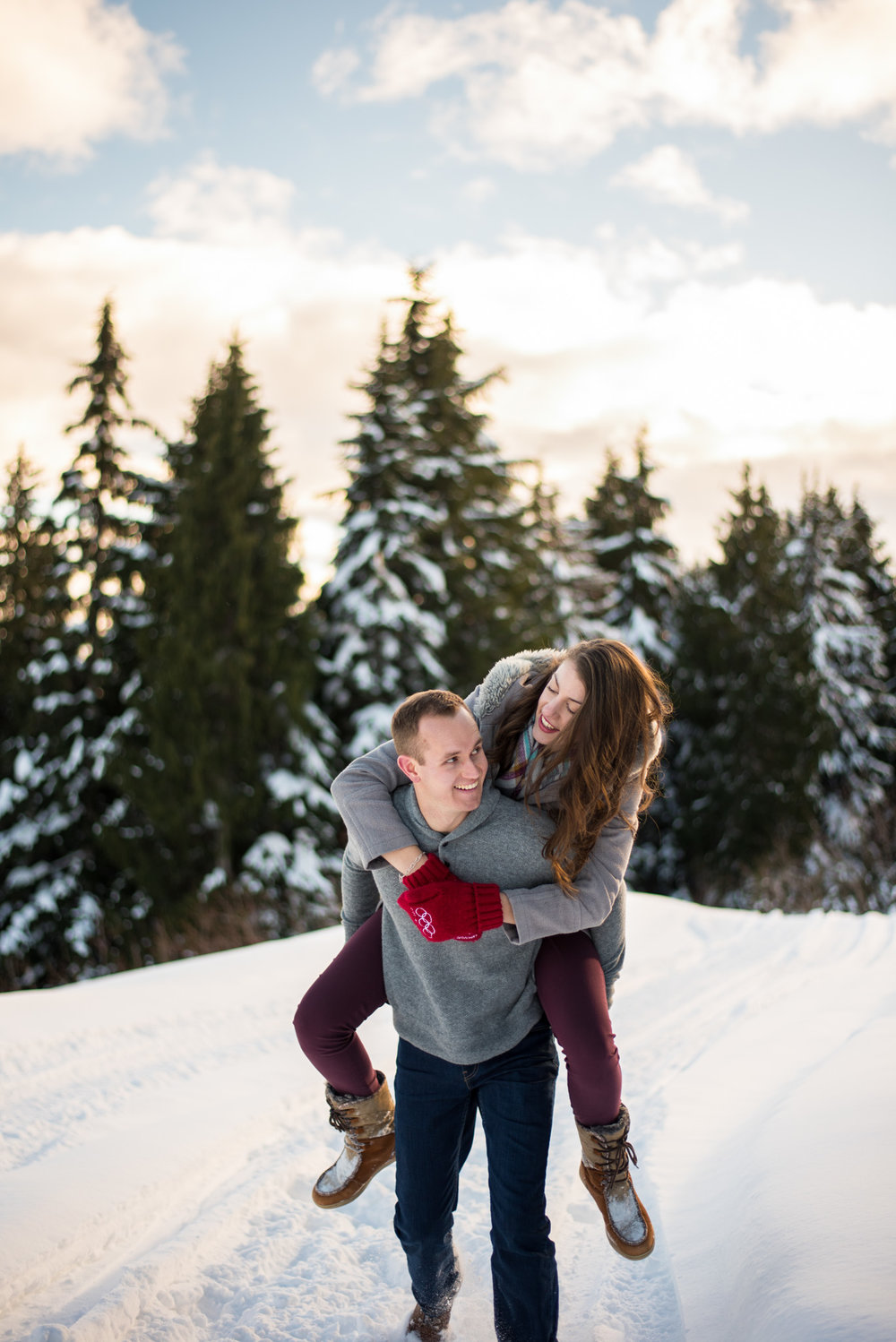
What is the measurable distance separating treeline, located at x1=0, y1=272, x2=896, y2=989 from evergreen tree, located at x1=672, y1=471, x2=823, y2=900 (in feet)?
0.20

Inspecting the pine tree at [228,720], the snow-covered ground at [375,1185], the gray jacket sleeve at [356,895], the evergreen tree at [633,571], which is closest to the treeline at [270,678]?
the pine tree at [228,720]

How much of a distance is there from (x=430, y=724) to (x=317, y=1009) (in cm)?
88

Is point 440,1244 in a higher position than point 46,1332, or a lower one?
higher

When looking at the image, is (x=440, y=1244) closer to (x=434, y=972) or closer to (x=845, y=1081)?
(x=434, y=972)

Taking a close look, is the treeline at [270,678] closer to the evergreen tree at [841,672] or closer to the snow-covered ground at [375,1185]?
the evergreen tree at [841,672]

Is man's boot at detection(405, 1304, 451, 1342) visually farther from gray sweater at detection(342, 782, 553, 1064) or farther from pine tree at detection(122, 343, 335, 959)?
pine tree at detection(122, 343, 335, 959)

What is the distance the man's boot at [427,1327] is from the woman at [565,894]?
1.19ft

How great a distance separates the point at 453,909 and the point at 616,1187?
35.5 inches

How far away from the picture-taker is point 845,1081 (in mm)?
3357

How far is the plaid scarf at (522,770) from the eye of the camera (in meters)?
2.37

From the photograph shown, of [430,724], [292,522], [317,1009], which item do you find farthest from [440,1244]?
[292,522]

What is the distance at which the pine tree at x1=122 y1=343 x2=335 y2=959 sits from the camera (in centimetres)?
1433

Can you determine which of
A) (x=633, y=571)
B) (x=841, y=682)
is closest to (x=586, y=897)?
(x=633, y=571)

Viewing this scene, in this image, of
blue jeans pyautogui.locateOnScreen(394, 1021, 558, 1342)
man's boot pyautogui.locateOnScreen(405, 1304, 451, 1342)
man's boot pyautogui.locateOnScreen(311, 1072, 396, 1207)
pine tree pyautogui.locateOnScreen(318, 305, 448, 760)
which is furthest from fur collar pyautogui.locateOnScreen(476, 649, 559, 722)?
pine tree pyautogui.locateOnScreen(318, 305, 448, 760)
